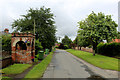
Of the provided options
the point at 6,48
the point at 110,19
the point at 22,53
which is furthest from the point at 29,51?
the point at 110,19

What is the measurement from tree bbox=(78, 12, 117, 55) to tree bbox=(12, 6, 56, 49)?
1283 cm

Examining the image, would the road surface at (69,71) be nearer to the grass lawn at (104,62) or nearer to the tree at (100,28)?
the grass lawn at (104,62)

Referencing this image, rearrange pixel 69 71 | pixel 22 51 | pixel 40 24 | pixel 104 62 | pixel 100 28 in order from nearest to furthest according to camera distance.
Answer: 1. pixel 69 71
2. pixel 22 51
3. pixel 104 62
4. pixel 100 28
5. pixel 40 24

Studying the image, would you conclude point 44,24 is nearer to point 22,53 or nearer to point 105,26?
point 105,26

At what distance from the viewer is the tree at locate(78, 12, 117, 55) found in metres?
19.6

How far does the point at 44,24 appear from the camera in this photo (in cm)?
3170

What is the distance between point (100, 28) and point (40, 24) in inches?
704

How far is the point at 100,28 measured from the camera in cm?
1962

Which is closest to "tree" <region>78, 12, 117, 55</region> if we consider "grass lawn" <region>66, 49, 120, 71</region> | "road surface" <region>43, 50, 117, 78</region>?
"grass lawn" <region>66, 49, 120, 71</region>

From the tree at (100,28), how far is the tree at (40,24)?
42.1 feet

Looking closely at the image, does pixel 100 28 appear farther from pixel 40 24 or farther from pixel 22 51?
pixel 40 24

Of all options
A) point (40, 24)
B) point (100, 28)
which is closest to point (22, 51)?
point (100, 28)

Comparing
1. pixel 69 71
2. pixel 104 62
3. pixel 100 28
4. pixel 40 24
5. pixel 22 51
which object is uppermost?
pixel 40 24

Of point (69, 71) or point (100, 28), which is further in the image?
point (100, 28)
